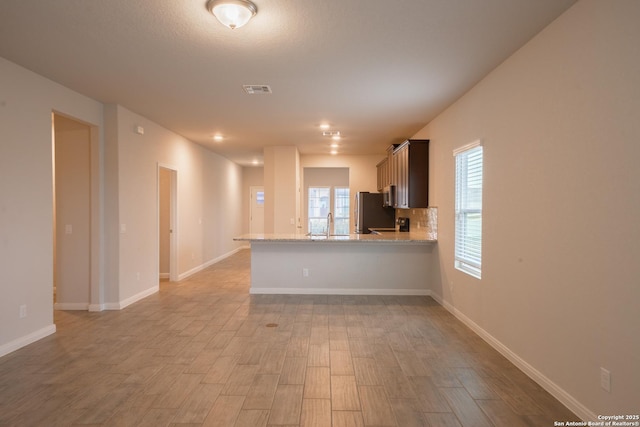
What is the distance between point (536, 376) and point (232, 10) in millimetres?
3454

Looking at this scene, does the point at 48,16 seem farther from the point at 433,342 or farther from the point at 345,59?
the point at 433,342

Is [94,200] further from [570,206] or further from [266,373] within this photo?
[570,206]

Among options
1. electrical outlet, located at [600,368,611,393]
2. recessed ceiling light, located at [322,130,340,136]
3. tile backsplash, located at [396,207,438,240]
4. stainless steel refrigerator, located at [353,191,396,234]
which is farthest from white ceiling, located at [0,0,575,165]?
stainless steel refrigerator, located at [353,191,396,234]

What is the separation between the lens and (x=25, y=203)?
353cm

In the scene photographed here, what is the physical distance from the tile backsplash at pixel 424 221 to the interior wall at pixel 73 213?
4.84 metres

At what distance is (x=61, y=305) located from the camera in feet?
15.7

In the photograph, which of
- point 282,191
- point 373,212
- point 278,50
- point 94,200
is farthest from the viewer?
point 373,212

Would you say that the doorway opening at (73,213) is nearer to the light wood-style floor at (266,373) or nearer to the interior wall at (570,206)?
the light wood-style floor at (266,373)

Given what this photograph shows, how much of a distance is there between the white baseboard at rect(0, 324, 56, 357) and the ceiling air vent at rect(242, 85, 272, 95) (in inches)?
131

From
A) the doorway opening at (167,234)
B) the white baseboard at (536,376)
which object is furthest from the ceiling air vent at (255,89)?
the white baseboard at (536,376)

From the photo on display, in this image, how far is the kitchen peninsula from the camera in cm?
560

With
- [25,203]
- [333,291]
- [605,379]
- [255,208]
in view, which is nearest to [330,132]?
[333,291]

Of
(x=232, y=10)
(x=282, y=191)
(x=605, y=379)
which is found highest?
(x=232, y=10)

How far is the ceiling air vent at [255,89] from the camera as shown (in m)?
3.95
